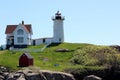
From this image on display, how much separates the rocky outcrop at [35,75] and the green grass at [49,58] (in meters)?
3.97

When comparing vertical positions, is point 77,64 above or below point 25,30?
below

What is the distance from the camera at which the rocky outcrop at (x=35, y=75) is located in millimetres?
64625

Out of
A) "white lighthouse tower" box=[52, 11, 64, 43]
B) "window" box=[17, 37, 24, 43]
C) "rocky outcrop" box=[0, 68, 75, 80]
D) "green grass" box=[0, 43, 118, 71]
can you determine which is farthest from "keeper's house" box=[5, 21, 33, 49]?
"rocky outcrop" box=[0, 68, 75, 80]

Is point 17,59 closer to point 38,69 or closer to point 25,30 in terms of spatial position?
point 38,69

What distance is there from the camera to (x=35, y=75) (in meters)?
65.1

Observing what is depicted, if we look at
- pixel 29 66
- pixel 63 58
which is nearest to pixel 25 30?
pixel 63 58

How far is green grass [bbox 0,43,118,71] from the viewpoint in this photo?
2876 inches

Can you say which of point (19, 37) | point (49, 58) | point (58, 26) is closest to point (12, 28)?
point (19, 37)

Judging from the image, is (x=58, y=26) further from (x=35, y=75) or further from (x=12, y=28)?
(x=35, y=75)

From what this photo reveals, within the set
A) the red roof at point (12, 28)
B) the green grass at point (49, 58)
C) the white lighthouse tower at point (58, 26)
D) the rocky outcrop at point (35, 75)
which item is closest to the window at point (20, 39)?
the red roof at point (12, 28)

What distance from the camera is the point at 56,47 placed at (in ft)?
306

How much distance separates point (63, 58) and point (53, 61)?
3.12 metres

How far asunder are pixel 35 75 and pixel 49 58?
17.1 metres

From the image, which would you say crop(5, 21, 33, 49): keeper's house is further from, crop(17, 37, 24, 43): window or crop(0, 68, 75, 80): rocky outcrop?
crop(0, 68, 75, 80): rocky outcrop
